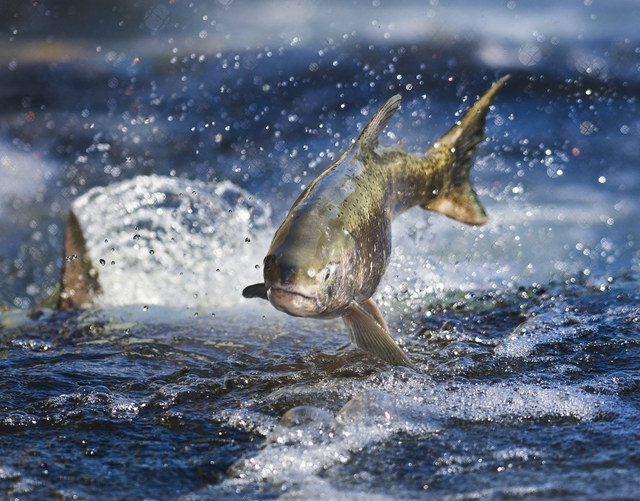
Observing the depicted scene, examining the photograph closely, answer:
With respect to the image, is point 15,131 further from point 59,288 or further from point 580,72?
point 580,72

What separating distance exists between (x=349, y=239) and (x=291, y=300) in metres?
0.42

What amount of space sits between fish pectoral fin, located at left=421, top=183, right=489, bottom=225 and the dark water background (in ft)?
1.75

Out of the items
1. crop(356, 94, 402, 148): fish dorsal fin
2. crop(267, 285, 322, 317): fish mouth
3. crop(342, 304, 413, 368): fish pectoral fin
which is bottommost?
crop(342, 304, 413, 368): fish pectoral fin

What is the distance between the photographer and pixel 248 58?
12.1m

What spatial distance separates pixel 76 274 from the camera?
5.19 m

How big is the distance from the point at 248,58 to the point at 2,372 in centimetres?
938

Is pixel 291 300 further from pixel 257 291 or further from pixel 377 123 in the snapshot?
pixel 377 123

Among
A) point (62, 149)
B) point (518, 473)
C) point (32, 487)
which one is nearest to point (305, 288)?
point (518, 473)

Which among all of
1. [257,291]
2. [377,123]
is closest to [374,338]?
[257,291]

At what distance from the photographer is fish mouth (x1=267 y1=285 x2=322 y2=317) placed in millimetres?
2459

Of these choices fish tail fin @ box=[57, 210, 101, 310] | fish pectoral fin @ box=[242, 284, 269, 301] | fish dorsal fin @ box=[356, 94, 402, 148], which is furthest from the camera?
fish tail fin @ box=[57, 210, 101, 310]

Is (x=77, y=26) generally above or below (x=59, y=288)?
above

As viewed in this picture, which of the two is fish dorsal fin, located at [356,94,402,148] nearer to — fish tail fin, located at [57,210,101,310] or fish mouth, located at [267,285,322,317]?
fish mouth, located at [267,285,322,317]

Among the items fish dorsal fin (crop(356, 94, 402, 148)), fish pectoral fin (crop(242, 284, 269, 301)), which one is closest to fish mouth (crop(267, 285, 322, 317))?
fish pectoral fin (crop(242, 284, 269, 301))
